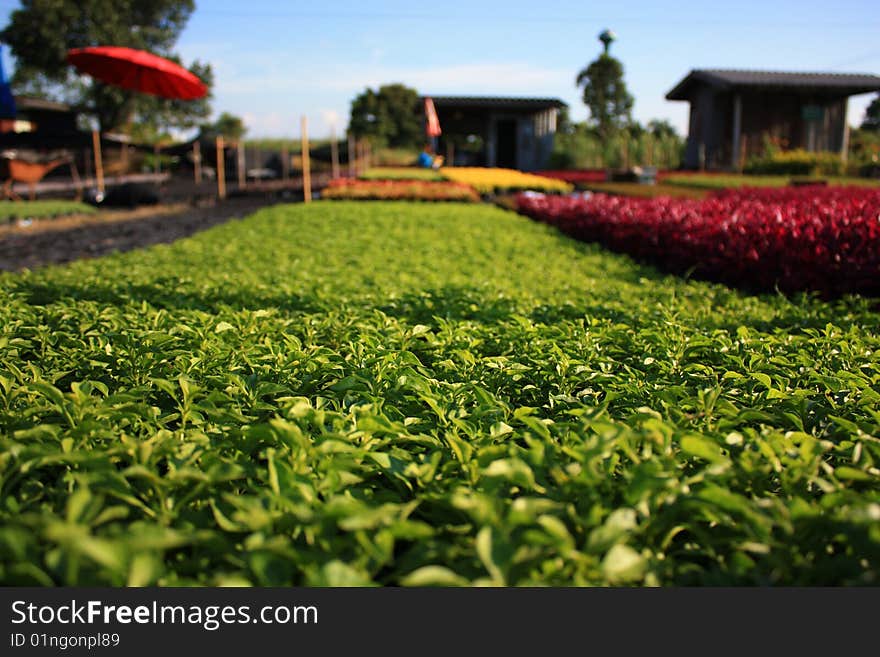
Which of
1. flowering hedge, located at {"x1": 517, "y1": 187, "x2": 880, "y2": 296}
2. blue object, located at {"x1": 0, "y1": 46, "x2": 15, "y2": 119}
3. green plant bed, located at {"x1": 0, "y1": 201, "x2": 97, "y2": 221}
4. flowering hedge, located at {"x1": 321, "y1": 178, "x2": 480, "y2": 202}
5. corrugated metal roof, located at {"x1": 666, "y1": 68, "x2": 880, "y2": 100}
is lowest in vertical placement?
flowering hedge, located at {"x1": 517, "y1": 187, "x2": 880, "y2": 296}

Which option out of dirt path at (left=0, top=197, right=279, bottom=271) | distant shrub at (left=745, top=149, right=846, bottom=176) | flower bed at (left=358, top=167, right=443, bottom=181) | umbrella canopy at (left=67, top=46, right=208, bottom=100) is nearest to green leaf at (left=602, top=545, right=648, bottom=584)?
dirt path at (left=0, top=197, right=279, bottom=271)

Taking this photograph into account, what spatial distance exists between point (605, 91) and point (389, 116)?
25.8 metres

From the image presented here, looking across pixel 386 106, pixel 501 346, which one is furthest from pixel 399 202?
pixel 386 106

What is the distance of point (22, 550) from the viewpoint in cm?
112

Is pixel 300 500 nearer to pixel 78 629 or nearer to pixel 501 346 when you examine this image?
pixel 78 629

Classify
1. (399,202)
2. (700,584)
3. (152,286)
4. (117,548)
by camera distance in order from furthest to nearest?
(399,202), (152,286), (700,584), (117,548)

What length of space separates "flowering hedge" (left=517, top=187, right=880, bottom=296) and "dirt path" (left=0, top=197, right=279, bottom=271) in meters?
6.67

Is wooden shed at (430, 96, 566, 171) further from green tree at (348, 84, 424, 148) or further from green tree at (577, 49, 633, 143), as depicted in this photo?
green tree at (348, 84, 424, 148)

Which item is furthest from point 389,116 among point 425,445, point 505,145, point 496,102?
point 425,445

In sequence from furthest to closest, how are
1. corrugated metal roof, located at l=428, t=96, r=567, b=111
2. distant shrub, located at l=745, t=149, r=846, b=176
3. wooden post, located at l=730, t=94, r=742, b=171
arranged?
corrugated metal roof, located at l=428, t=96, r=567, b=111 < wooden post, located at l=730, t=94, r=742, b=171 < distant shrub, located at l=745, t=149, r=846, b=176

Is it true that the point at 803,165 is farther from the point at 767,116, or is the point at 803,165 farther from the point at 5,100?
the point at 5,100

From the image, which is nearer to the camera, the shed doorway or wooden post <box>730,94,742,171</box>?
wooden post <box>730,94,742,171</box>

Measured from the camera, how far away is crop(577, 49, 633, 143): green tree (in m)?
39.0

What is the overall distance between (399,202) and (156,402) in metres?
15.1
